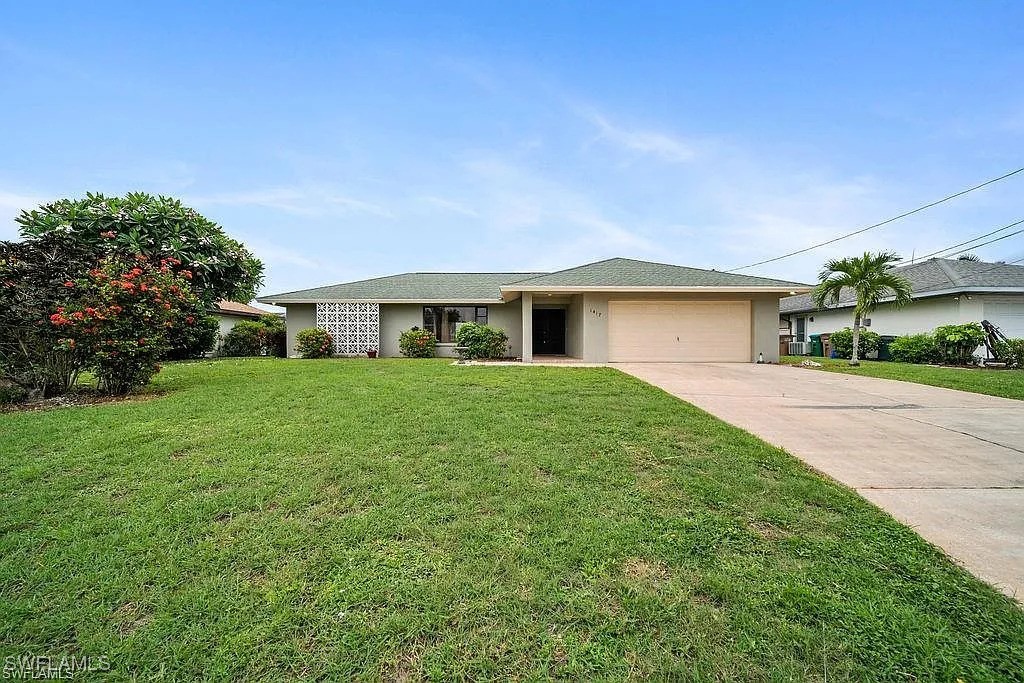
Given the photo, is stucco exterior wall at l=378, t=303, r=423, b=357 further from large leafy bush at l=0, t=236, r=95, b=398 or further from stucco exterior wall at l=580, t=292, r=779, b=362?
large leafy bush at l=0, t=236, r=95, b=398

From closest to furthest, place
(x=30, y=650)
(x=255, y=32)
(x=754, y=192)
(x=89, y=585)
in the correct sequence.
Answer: (x=30, y=650) < (x=89, y=585) < (x=255, y=32) < (x=754, y=192)

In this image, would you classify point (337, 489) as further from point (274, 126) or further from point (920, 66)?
point (920, 66)

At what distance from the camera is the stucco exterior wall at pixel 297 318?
693 inches

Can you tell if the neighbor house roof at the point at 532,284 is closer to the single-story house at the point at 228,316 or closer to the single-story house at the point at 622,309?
the single-story house at the point at 622,309

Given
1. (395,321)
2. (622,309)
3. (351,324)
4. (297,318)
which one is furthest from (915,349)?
(297,318)

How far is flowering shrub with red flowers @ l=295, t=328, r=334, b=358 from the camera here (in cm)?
1639

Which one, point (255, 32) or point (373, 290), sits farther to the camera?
point (373, 290)

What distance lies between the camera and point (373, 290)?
17.9 meters

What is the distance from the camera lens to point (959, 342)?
13.9 meters

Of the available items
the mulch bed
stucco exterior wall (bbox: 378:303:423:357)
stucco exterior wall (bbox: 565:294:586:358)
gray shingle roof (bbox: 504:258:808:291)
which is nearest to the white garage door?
gray shingle roof (bbox: 504:258:808:291)

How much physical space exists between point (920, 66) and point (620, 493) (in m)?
17.5

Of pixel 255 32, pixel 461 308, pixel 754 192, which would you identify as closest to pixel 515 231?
pixel 461 308

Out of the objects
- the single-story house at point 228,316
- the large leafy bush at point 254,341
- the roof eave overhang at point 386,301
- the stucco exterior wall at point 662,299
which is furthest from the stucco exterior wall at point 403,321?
the single-story house at point 228,316

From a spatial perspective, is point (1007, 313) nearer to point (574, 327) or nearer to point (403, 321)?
point (574, 327)
